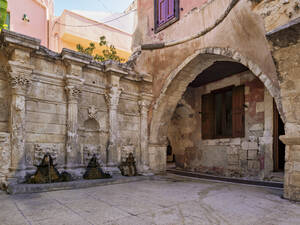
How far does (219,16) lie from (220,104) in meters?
3.73

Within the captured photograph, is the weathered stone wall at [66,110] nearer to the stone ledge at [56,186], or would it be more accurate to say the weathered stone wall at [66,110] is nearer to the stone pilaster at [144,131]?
the stone pilaster at [144,131]

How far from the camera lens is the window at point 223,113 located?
7234 mm

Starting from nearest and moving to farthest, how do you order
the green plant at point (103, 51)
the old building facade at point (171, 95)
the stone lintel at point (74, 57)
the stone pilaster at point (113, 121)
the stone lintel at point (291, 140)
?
the stone lintel at point (291, 140) → the old building facade at point (171, 95) → the stone lintel at point (74, 57) → the stone pilaster at point (113, 121) → the green plant at point (103, 51)

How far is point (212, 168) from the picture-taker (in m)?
7.88

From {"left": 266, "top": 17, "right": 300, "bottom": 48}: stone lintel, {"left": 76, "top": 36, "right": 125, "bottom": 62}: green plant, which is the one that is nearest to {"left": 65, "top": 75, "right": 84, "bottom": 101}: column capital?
{"left": 76, "top": 36, "right": 125, "bottom": 62}: green plant

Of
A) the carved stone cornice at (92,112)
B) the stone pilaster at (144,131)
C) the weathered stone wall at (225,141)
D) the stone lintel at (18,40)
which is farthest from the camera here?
the stone pilaster at (144,131)

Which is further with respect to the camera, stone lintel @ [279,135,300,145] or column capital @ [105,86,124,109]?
column capital @ [105,86,124,109]

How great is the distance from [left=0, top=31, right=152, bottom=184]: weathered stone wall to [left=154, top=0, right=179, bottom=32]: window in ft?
5.91

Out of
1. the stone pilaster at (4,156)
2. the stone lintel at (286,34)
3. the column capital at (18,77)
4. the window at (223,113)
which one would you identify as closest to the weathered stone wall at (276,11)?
the stone lintel at (286,34)

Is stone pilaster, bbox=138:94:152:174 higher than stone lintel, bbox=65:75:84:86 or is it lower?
lower

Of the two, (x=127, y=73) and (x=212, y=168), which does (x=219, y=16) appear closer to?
(x=127, y=73)

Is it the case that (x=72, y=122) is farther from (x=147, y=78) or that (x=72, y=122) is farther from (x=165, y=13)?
(x=165, y=13)

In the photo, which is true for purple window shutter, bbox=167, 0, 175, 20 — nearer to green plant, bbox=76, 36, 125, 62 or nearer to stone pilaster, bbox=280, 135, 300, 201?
green plant, bbox=76, 36, 125, 62

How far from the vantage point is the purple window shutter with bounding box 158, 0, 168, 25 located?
7.32 m
